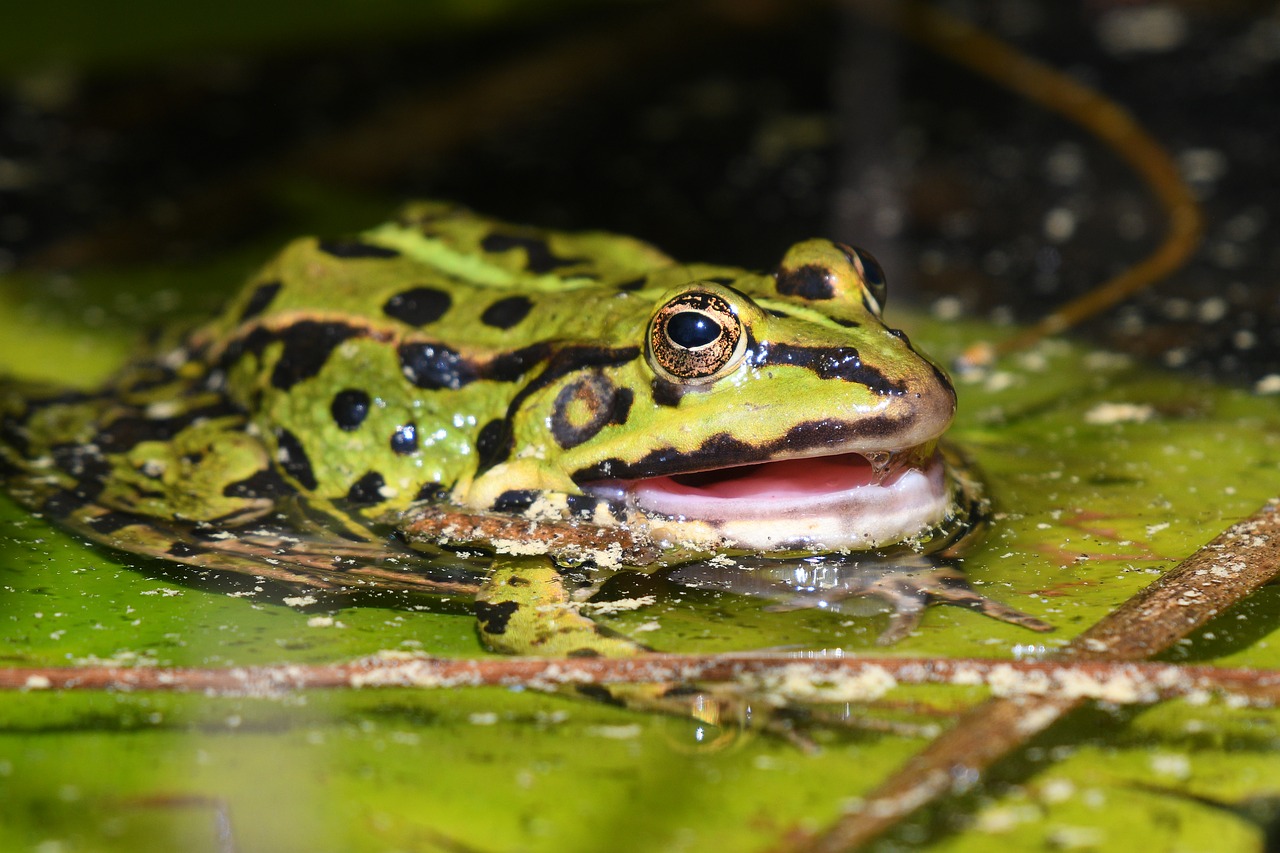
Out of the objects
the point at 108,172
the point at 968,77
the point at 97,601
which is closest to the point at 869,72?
the point at 968,77

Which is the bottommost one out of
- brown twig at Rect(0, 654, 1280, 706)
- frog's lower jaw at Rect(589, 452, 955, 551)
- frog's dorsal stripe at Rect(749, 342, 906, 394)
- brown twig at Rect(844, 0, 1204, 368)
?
brown twig at Rect(0, 654, 1280, 706)

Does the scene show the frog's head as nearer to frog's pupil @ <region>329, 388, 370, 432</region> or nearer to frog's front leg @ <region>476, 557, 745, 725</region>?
frog's front leg @ <region>476, 557, 745, 725</region>

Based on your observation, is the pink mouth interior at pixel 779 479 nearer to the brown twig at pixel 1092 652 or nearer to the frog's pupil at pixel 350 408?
the brown twig at pixel 1092 652

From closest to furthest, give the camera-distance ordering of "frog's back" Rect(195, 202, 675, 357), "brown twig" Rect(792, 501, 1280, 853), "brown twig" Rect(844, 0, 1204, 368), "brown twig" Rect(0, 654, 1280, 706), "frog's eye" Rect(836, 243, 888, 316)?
1. "brown twig" Rect(792, 501, 1280, 853)
2. "brown twig" Rect(0, 654, 1280, 706)
3. "frog's eye" Rect(836, 243, 888, 316)
4. "frog's back" Rect(195, 202, 675, 357)
5. "brown twig" Rect(844, 0, 1204, 368)

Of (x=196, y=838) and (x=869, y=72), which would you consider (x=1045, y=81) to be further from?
(x=196, y=838)

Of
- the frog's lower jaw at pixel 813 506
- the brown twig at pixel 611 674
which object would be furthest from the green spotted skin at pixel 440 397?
the brown twig at pixel 611 674

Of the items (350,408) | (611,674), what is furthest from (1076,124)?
(611,674)

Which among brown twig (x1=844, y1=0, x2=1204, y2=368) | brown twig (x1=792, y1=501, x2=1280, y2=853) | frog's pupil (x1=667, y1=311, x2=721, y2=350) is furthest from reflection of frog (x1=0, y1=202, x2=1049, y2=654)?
brown twig (x1=844, y1=0, x2=1204, y2=368)
